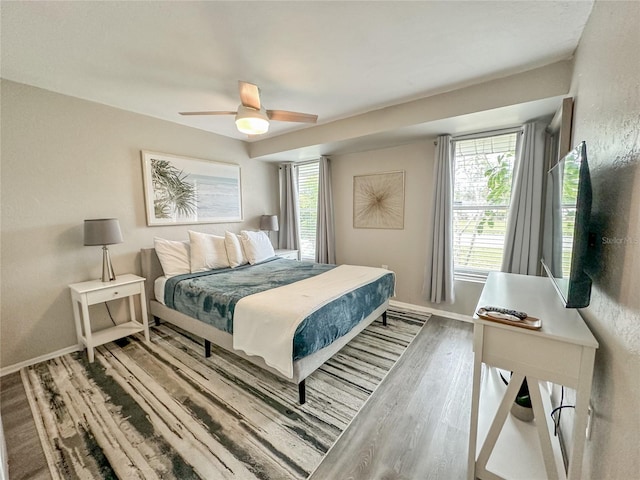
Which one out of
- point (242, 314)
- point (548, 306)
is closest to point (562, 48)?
point (548, 306)

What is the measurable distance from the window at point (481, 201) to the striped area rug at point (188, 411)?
1.46 meters

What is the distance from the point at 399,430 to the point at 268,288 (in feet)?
4.86

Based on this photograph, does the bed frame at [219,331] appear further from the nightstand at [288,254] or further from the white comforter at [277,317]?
the nightstand at [288,254]

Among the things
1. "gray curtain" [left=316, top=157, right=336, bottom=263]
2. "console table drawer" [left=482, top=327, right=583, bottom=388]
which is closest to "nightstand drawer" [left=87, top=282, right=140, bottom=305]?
"gray curtain" [left=316, top=157, right=336, bottom=263]

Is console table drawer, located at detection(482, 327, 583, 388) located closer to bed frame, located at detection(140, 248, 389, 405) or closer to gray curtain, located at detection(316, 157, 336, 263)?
bed frame, located at detection(140, 248, 389, 405)

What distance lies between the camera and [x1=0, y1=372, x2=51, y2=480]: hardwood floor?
1.35 meters

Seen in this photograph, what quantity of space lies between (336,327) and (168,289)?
1.95 meters

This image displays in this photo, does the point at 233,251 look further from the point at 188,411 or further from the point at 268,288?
the point at 188,411

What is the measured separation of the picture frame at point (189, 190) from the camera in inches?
121

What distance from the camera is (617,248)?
0.89 meters

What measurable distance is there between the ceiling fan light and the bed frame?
1.80 metres

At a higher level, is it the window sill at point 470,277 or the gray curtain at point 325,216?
the gray curtain at point 325,216

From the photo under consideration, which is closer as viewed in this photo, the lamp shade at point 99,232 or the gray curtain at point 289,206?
the lamp shade at point 99,232

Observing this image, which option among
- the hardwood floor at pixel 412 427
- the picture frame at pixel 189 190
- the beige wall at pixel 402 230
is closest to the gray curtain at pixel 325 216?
the beige wall at pixel 402 230
